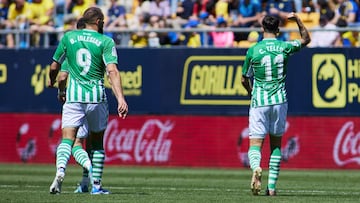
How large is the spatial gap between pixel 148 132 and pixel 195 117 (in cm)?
121

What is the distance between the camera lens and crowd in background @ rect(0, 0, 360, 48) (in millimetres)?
24031

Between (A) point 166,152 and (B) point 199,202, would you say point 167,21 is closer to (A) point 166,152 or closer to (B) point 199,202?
(A) point 166,152

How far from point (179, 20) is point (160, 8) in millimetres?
780

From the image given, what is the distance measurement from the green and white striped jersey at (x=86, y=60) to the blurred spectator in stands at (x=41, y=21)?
1230cm

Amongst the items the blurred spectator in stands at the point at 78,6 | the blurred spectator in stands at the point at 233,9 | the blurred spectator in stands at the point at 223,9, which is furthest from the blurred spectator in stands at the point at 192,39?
the blurred spectator in stands at the point at 78,6

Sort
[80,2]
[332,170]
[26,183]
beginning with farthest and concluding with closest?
[80,2] < [332,170] < [26,183]

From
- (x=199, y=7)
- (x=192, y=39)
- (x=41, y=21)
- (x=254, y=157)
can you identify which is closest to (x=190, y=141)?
(x=192, y=39)

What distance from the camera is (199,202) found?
41.5 feet

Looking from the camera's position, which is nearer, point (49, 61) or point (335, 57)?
point (335, 57)

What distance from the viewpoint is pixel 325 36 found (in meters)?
23.8

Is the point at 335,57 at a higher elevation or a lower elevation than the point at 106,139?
higher

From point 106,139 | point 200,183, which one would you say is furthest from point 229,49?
point 200,183

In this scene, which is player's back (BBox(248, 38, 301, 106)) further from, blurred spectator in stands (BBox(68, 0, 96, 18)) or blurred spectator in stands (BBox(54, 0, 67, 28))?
blurred spectator in stands (BBox(54, 0, 67, 28))

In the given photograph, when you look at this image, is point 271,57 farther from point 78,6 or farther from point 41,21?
point 41,21
